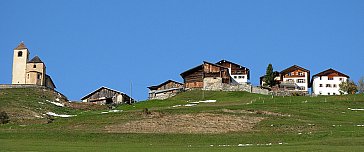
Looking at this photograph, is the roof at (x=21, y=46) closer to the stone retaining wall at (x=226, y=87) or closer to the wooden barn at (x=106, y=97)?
the wooden barn at (x=106, y=97)

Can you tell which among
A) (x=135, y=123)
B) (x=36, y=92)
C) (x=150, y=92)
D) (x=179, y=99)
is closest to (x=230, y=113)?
(x=135, y=123)

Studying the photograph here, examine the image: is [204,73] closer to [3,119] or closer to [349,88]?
[349,88]

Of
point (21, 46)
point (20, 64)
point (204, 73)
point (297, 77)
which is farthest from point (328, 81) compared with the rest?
point (21, 46)

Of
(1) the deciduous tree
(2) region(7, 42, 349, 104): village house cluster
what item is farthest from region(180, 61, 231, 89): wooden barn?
(1) the deciduous tree

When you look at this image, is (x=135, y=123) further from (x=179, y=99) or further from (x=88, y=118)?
(x=179, y=99)

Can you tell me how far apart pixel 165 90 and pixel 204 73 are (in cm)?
1001

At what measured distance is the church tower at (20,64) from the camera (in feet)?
432

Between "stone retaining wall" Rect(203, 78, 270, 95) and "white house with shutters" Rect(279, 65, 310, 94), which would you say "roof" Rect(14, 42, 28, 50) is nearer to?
"stone retaining wall" Rect(203, 78, 270, 95)

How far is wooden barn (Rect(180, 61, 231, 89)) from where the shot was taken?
137 meters

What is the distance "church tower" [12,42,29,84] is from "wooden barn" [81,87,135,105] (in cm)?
1503

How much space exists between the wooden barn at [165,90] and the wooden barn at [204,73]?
11.4 feet

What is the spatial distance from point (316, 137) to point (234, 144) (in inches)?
334

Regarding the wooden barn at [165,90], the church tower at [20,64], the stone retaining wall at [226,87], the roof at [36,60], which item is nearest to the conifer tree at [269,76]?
the stone retaining wall at [226,87]

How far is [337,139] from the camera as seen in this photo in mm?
47031
